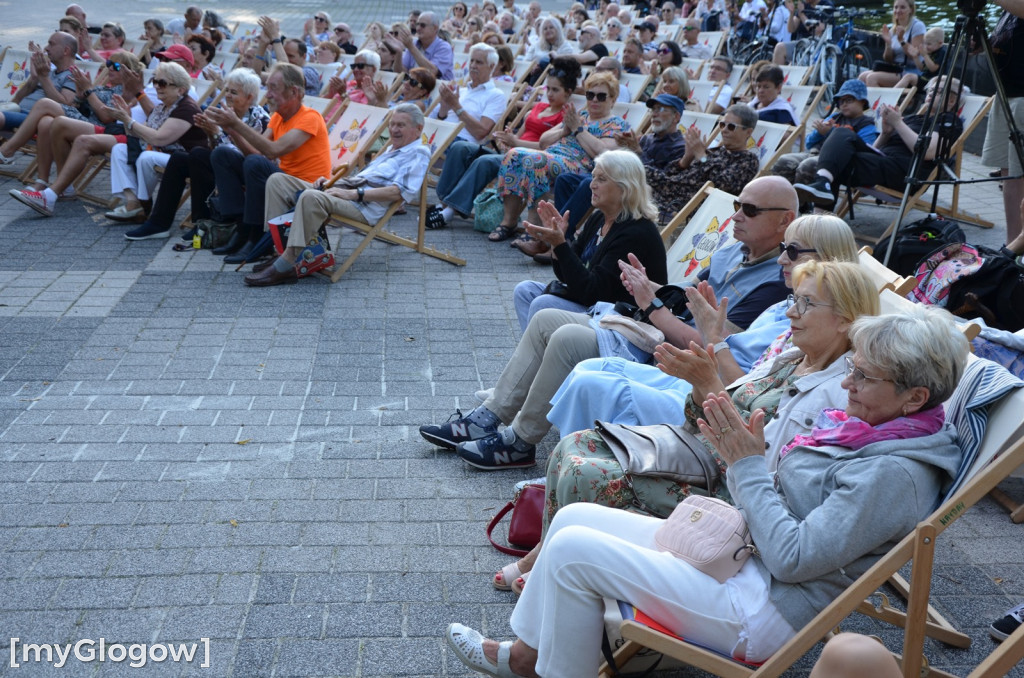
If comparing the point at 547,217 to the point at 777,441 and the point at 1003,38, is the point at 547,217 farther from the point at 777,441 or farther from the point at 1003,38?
the point at 1003,38

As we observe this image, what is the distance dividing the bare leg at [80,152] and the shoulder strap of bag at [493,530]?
6.55 metres

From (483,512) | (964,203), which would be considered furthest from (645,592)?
(964,203)

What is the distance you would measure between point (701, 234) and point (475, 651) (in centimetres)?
299

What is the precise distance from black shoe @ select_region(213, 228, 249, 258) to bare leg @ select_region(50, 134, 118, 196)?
6.49 ft

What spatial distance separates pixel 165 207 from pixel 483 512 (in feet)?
17.1

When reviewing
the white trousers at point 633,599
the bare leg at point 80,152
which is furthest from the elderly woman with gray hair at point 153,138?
the white trousers at point 633,599

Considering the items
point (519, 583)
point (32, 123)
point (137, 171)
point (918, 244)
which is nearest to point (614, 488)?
point (519, 583)

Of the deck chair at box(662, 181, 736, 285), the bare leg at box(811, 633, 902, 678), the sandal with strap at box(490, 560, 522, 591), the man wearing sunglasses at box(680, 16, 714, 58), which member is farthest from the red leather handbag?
the man wearing sunglasses at box(680, 16, 714, 58)

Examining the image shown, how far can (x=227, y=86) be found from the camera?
7.58 meters

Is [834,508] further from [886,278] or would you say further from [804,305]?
[886,278]

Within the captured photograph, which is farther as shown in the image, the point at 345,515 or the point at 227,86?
the point at 227,86

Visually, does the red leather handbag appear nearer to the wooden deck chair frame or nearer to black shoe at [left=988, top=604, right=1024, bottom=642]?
black shoe at [left=988, top=604, right=1024, bottom=642]

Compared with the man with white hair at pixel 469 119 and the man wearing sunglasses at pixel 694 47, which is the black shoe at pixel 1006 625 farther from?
the man wearing sunglasses at pixel 694 47

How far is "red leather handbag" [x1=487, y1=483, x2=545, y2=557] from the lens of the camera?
330cm
